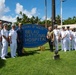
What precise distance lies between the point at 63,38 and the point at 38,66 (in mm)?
5334

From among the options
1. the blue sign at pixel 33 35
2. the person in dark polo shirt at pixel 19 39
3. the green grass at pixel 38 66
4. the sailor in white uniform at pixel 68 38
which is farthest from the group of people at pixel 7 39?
the sailor in white uniform at pixel 68 38

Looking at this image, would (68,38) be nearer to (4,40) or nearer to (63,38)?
(63,38)

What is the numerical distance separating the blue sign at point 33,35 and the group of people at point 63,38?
3.70ft

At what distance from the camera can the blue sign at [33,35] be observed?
59.1 feet

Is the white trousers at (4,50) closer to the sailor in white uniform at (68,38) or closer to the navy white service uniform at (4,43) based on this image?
the navy white service uniform at (4,43)

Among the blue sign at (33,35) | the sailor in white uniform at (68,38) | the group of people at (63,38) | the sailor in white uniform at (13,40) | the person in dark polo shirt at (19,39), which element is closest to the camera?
the sailor in white uniform at (13,40)

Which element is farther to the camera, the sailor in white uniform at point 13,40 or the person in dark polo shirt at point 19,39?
the person in dark polo shirt at point 19,39

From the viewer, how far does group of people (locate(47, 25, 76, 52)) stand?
17672 millimetres

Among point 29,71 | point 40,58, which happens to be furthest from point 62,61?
point 29,71

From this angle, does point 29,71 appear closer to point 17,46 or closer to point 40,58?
point 40,58

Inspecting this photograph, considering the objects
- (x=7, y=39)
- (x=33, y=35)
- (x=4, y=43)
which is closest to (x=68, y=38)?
(x=33, y=35)

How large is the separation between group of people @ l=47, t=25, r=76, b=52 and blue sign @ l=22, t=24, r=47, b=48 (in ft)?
3.70

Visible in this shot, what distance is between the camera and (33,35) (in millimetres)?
18531

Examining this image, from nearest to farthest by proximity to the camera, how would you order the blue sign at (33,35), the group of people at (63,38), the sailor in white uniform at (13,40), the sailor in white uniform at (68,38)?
the sailor in white uniform at (13,40), the group of people at (63,38), the blue sign at (33,35), the sailor in white uniform at (68,38)
